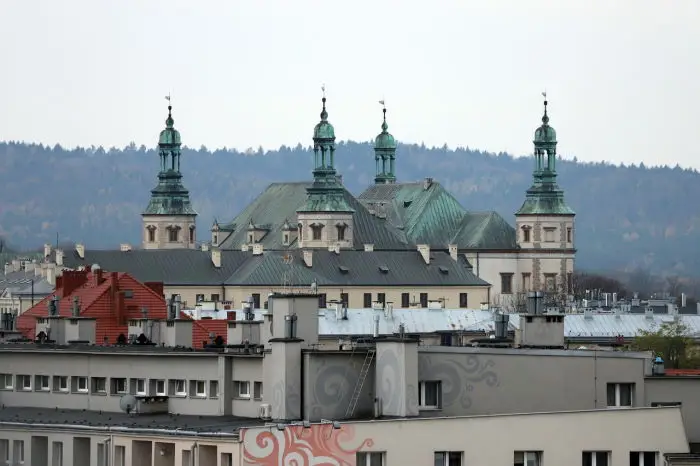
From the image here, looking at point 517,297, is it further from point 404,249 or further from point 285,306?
point 285,306

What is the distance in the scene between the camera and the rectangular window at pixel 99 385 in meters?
51.9

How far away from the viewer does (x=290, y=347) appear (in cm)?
4528

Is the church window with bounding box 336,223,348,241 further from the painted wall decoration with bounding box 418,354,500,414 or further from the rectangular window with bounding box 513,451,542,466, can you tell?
the rectangular window with bounding box 513,451,542,466

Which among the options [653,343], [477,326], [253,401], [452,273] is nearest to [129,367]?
[253,401]

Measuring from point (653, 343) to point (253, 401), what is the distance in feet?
215

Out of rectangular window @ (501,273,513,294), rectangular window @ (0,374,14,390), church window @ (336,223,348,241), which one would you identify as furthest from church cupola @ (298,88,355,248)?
rectangular window @ (0,374,14,390)

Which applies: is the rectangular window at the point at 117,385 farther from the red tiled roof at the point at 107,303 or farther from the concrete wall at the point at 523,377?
the red tiled roof at the point at 107,303

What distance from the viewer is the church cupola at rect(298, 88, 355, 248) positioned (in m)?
194

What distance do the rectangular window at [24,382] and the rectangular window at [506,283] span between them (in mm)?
141507

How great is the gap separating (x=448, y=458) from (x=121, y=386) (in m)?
9.53

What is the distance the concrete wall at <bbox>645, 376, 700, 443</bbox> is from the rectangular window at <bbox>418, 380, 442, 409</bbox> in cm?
415

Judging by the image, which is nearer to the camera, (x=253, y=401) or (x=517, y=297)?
(x=253, y=401)

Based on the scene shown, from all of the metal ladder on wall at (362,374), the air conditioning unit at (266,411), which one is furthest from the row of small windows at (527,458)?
the air conditioning unit at (266,411)

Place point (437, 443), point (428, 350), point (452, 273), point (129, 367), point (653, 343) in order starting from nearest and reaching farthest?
point (437, 443) < point (428, 350) < point (129, 367) < point (653, 343) < point (452, 273)
